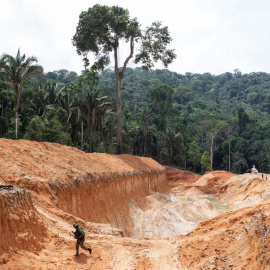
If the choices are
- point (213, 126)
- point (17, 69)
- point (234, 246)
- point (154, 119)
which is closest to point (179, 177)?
point (213, 126)

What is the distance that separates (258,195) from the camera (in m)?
30.2

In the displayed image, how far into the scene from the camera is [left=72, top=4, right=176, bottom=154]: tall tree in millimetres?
34375

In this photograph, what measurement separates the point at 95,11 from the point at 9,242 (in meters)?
31.6

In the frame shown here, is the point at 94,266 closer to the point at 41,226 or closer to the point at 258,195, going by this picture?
the point at 41,226

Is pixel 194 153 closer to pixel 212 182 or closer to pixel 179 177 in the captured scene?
pixel 179 177

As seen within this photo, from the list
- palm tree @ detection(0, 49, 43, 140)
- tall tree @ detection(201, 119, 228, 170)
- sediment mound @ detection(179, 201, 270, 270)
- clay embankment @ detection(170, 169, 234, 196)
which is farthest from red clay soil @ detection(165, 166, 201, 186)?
sediment mound @ detection(179, 201, 270, 270)

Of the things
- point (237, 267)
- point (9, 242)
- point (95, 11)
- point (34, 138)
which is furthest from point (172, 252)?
point (95, 11)

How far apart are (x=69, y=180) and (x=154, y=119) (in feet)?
217

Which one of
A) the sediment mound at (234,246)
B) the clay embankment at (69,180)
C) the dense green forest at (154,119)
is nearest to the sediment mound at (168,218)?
the clay embankment at (69,180)

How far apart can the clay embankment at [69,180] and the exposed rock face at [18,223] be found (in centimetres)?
304

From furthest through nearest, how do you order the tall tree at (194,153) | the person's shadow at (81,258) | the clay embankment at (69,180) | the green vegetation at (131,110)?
the tall tree at (194,153), the green vegetation at (131,110), the clay embankment at (69,180), the person's shadow at (81,258)

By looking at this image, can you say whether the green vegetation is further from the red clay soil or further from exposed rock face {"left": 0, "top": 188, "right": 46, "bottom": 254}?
exposed rock face {"left": 0, "top": 188, "right": 46, "bottom": 254}

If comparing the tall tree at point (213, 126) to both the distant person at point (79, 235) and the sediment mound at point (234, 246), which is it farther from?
the distant person at point (79, 235)

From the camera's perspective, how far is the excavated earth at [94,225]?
8094 mm
